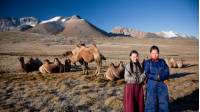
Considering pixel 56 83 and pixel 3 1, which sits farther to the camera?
pixel 3 1

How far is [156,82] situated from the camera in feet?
19.1

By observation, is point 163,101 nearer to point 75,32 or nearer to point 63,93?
point 63,93

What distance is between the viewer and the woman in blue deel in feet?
18.9

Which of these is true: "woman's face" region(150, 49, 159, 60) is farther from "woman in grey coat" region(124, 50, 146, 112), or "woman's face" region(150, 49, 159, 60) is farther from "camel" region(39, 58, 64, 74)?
"camel" region(39, 58, 64, 74)

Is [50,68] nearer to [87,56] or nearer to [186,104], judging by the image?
[87,56]

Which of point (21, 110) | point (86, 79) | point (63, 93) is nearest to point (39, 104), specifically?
point (21, 110)

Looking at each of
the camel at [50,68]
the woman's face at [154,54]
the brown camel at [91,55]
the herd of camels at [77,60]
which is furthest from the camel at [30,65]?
the woman's face at [154,54]

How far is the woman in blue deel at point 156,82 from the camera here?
577 cm

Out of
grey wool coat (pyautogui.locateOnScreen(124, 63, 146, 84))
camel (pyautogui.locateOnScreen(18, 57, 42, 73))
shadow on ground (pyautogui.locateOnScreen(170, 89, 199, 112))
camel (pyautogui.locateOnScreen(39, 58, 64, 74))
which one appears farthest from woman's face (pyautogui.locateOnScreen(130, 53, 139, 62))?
camel (pyautogui.locateOnScreen(18, 57, 42, 73))

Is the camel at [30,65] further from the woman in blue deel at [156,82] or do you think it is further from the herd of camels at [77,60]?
the woman in blue deel at [156,82]

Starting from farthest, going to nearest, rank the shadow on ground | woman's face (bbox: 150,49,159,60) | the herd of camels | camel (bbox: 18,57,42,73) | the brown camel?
camel (bbox: 18,57,42,73)
the herd of camels
the brown camel
the shadow on ground
woman's face (bbox: 150,49,159,60)

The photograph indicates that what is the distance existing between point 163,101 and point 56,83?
17.7 ft

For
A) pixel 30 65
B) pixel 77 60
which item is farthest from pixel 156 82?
pixel 30 65

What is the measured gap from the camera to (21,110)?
23.4 feet
